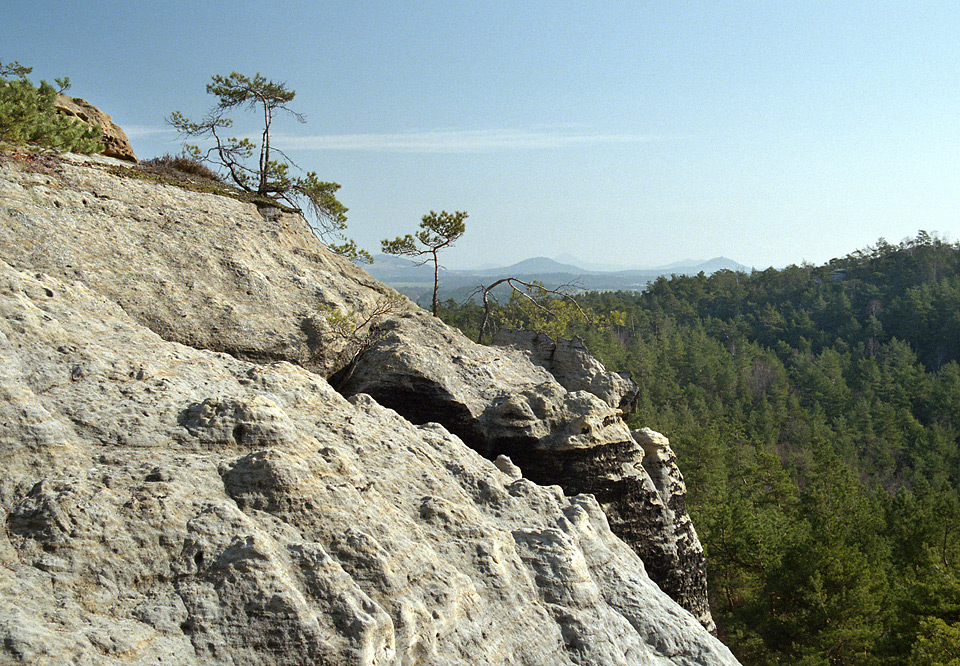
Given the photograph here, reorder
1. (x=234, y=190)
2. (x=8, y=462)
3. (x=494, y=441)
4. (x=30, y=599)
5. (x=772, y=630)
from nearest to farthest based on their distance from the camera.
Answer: (x=30, y=599) < (x=8, y=462) < (x=494, y=441) < (x=234, y=190) < (x=772, y=630)

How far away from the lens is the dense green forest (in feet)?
69.0

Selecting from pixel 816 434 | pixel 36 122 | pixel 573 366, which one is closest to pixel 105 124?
pixel 36 122

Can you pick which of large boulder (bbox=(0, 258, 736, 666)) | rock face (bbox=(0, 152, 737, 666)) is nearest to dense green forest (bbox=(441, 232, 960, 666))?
rock face (bbox=(0, 152, 737, 666))

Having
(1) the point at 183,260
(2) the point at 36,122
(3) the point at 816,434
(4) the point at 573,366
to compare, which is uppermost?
(2) the point at 36,122

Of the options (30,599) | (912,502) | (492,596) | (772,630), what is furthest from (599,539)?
(912,502)

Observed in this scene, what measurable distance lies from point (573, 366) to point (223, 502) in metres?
9.46

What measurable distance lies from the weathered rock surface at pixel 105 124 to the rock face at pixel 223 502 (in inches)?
178

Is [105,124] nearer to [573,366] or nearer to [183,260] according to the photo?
[183,260]

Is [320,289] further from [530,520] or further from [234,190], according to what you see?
[530,520]

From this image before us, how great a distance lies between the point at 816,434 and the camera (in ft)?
190

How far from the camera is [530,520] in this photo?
8234 millimetres

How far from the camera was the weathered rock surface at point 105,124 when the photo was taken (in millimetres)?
14203

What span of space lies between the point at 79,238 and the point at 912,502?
40634 mm

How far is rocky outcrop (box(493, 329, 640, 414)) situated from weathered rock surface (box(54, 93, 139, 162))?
956 centimetres
